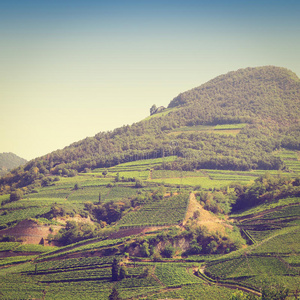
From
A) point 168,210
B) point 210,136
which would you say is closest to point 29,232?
point 168,210

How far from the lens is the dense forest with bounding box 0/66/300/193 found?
11156 cm

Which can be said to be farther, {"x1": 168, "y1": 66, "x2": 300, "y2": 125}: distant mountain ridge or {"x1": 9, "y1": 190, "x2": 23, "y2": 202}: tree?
{"x1": 168, "y1": 66, "x2": 300, "y2": 125}: distant mountain ridge

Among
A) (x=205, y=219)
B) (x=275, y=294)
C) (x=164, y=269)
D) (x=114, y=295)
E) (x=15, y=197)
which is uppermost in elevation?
(x=15, y=197)

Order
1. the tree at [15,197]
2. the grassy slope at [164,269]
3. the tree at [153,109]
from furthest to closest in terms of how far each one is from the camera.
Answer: the tree at [153,109] → the tree at [15,197] → the grassy slope at [164,269]

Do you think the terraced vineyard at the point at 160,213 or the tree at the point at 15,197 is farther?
the tree at the point at 15,197

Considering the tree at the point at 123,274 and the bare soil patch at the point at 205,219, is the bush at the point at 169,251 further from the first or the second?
the tree at the point at 123,274

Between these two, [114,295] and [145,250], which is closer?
[114,295]

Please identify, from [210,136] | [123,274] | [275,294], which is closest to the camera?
[275,294]

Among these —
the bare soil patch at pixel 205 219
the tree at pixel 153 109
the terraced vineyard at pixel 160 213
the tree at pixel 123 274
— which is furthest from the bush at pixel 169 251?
the tree at pixel 153 109

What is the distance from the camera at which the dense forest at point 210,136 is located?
366ft

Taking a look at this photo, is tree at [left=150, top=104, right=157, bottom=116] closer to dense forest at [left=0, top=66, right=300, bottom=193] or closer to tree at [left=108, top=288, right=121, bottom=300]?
dense forest at [left=0, top=66, right=300, bottom=193]

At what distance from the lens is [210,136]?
12212cm

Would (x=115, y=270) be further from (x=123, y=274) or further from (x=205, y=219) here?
(x=205, y=219)

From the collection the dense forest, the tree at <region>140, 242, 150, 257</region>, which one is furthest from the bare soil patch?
the dense forest
